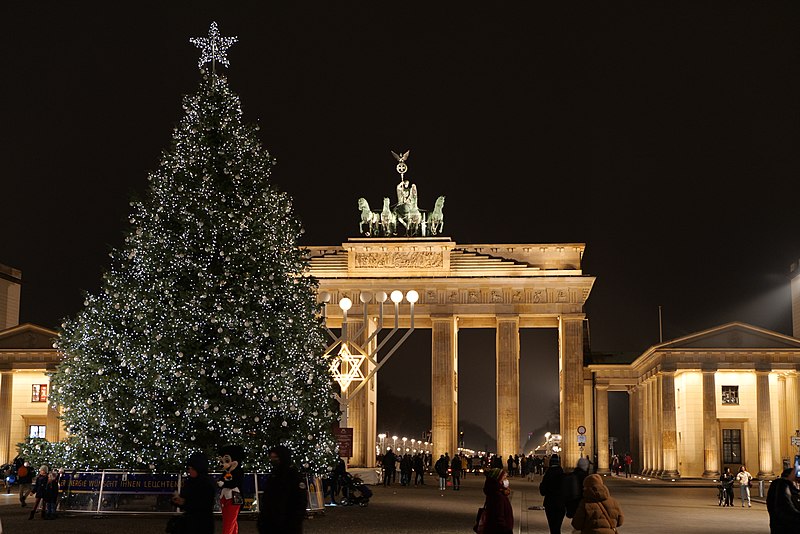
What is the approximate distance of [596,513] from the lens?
1275 cm

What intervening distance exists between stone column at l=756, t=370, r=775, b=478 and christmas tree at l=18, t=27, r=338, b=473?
47111mm

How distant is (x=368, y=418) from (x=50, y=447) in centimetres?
4429

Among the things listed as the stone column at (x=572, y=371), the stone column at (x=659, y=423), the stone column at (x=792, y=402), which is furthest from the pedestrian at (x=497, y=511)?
the stone column at (x=572, y=371)

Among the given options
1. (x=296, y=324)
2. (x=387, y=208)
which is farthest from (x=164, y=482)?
(x=387, y=208)

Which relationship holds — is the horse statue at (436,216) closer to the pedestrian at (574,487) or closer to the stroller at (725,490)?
the stroller at (725,490)

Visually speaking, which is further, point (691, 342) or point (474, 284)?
point (474, 284)

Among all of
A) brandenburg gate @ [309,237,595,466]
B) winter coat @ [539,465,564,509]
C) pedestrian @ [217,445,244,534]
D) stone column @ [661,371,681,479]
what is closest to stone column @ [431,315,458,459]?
brandenburg gate @ [309,237,595,466]

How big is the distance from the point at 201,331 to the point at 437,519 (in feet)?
26.5

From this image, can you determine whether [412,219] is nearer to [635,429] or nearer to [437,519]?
[635,429]

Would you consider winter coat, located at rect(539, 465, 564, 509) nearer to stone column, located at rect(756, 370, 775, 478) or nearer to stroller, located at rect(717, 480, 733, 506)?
stroller, located at rect(717, 480, 733, 506)

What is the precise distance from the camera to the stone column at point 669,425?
2689 inches

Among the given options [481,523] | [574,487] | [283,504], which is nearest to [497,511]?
[481,523]

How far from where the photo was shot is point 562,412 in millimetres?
78688

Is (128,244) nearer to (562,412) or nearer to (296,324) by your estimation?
(296,324)
